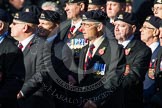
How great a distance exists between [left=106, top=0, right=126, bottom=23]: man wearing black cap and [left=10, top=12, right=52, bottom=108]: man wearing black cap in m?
2.47

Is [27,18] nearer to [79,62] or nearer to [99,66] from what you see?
[79,62]

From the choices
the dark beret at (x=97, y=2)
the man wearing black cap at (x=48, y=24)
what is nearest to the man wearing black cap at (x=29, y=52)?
the man wearing black cap at (x=48, y=24)

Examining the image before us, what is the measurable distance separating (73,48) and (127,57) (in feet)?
2.94

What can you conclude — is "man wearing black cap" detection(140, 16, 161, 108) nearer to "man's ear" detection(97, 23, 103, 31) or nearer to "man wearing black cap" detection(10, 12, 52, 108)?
"man's ear" detection(97, 23, 103, 31)

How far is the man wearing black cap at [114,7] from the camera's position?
13.5 m

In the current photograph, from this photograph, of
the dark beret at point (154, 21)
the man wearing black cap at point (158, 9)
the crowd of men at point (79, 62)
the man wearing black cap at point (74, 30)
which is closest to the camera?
the crowd of men at point (79, 62)

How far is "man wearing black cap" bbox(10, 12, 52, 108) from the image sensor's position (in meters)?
10.9

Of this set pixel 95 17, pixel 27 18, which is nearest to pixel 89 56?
pixel 95 17

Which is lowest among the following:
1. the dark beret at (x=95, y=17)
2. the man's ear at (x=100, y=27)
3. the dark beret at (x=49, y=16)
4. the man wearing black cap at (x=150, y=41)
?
the man wearing black cap at (x=150, y=41)

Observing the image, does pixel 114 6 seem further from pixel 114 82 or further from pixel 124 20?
pixel 114 82

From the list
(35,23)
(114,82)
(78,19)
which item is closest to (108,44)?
(114,82)

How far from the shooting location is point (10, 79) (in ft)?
32.8

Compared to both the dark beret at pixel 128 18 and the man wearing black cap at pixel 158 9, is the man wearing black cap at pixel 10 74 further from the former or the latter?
the man wearing black cap at pixel 158 9

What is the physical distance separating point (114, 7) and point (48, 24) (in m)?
2.08
